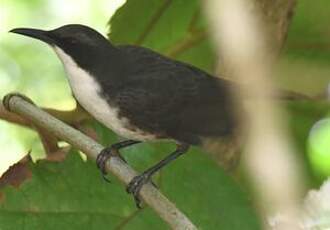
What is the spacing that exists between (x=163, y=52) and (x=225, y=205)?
584 mm

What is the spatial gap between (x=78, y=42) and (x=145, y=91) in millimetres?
175

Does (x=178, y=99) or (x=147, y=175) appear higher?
(x=178, y=99)

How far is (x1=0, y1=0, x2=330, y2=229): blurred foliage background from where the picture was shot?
1.71 meters

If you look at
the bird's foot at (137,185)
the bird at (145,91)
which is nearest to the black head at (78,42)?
the bird at (145,91)

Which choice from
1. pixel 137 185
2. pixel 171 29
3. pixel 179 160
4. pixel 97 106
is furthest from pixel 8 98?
pixel 171 29

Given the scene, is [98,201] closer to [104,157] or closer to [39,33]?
[104,157]

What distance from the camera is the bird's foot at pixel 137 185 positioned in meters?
1.65

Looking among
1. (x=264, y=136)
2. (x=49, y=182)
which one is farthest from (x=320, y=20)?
(x=264, y=136)

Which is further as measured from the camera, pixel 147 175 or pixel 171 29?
pixel 171 29

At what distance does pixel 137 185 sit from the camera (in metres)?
1.67

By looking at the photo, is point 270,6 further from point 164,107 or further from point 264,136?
point 264,136

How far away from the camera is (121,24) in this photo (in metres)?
2.17

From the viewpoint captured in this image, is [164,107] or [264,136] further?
[164,107]

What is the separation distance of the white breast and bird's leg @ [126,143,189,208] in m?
0.07
